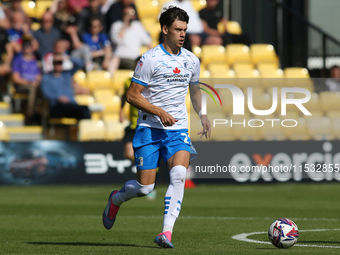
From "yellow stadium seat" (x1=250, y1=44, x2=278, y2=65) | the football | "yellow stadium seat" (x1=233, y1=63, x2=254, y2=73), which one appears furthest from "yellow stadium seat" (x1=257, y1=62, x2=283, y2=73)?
the football

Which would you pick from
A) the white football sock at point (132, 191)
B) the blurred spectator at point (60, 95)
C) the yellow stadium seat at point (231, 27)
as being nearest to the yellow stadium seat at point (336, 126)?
the yellow stadium seat at point (231, 27)

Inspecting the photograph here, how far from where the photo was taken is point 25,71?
15320 mm

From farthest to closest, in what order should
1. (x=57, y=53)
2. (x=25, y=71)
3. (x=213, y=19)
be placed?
(x=213, y=19)
(x=57, y=53)
(x=25, y=71)

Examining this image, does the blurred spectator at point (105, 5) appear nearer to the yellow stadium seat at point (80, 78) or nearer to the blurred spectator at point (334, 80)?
the yellow stadium seat at point (80, 78)

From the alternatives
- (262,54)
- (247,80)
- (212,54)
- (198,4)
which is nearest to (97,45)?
(212,54)

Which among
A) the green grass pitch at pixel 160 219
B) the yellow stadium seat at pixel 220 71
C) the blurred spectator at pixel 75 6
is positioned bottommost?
the green grass pitch at pixel 160 219

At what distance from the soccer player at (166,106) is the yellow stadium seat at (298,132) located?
869 cm

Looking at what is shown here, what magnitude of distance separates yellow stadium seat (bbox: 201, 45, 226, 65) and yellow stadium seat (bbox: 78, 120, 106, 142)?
431cm

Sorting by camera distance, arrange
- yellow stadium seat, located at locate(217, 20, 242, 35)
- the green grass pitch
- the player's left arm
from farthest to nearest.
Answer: yellow stadium seat, located at locate(217, 20, 242, 35), the player's left arm, the green grass pitch

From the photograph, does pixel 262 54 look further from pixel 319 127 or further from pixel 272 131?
pixel 272 131

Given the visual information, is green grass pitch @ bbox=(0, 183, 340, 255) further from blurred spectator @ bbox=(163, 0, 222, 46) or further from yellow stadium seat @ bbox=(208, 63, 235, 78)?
blurred spectator @ bbox=(163, 0, 222, 46)

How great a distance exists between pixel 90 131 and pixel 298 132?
4.69 m

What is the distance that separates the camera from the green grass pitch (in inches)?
231

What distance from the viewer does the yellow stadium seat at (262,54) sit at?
59.6ft
